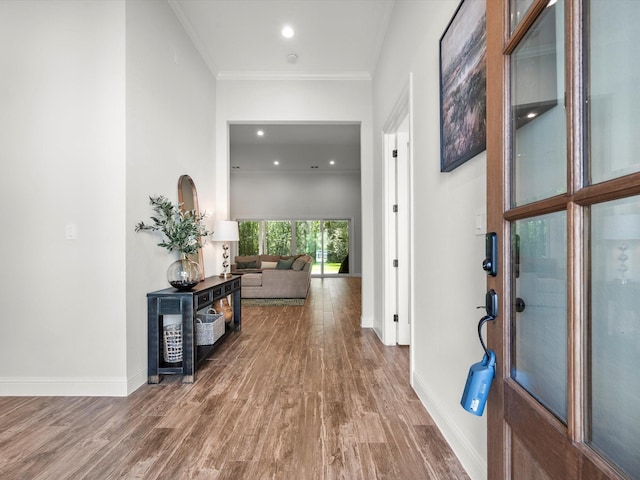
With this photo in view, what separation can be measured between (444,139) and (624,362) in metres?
1.54

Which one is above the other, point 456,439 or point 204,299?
point 204,299

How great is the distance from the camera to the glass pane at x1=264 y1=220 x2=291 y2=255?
11.2 metres

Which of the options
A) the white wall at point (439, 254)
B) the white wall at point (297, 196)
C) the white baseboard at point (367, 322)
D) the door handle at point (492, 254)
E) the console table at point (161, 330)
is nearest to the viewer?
the door handle at point (492, 254)

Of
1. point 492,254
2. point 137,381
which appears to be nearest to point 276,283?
point 137,381

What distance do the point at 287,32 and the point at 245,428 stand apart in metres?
3.72

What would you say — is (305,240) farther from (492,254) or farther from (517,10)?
(517,10)

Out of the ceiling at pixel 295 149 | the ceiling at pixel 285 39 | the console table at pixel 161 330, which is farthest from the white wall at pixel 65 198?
the ceiling at pixel 295 149

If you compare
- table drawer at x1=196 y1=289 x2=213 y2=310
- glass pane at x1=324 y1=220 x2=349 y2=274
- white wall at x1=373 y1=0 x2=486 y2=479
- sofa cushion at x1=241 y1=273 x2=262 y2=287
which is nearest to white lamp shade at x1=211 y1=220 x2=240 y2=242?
table drawer at x1=196 y1=289 x2=213 y2=310

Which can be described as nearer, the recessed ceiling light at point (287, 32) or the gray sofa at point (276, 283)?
the recessed ceiling light at point (287, 32)

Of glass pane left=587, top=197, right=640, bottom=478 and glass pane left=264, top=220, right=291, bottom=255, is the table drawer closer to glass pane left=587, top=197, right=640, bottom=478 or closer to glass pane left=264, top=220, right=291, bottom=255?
glass pane left=587, top=197, right=640, bottom=478

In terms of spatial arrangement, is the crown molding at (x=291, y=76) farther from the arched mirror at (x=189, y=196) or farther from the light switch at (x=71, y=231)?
the light switch at (x=71, y=231)

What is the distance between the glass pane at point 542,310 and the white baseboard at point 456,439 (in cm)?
88

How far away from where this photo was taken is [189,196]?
3623 millimetres

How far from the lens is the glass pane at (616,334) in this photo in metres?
0.57
